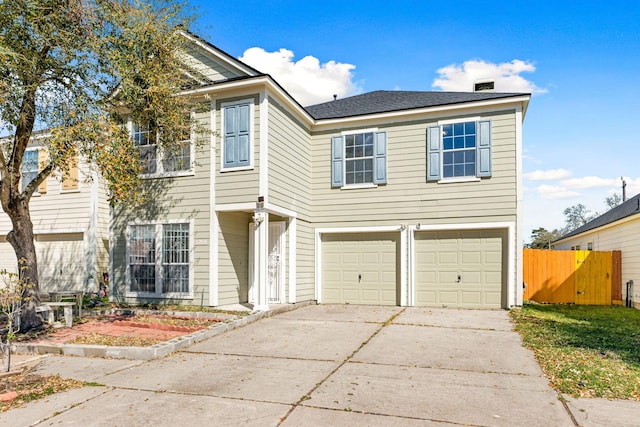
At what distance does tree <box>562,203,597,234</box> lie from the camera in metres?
62.2

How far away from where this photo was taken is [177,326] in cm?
905

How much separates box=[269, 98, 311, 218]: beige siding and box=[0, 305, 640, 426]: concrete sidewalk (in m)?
4.22

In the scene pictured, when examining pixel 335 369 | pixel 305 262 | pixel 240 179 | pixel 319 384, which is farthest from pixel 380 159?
pixel 319 384

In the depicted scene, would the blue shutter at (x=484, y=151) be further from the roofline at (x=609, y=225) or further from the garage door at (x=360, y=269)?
the roofline at (x=609, y=225)

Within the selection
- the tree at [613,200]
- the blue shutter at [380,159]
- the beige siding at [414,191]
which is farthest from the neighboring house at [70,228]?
the tree at [613,200]

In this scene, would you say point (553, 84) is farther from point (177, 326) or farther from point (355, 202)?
point (177, 326)

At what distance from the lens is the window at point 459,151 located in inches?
464

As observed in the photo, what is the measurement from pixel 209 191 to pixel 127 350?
17.0 ft

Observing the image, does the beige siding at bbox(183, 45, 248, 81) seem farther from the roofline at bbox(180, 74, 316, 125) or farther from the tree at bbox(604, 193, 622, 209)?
the tree at bbox(604, 193, 622, 209)

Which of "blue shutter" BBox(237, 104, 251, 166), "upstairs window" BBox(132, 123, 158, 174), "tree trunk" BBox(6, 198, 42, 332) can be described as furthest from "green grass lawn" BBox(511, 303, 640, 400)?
"upstairs window" BBox(132, 123, 158, 174)

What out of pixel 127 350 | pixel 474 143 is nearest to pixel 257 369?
pixel 127 350

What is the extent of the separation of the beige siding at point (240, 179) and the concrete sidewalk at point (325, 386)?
3.67 metres

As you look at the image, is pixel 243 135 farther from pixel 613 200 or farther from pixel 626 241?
pixel 613 200

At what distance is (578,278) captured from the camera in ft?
46.3
